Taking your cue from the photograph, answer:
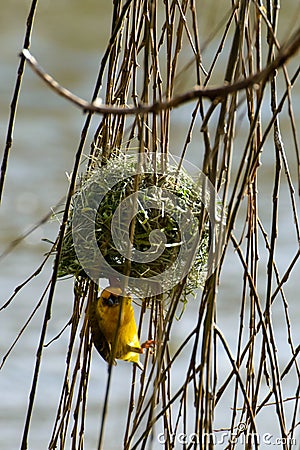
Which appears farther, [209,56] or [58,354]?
[209,56]

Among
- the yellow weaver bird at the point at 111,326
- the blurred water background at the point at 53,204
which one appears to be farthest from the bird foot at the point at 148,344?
the blurred water background at the point at 53,204

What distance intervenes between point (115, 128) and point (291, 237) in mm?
2587

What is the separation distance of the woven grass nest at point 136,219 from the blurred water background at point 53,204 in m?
1.57

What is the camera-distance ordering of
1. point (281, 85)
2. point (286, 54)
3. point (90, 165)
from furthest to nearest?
point (281, 85)
point (90, 165)
point (286, 54)

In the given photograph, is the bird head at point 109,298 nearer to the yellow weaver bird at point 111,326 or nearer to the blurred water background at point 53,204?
the yellow weaver bird at point 111,326

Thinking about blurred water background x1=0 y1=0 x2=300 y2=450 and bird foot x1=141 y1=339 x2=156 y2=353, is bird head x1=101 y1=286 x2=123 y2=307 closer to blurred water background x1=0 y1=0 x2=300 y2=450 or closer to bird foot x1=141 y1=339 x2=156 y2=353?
bird foot x1=141 y1=339 x2=156 y2=353

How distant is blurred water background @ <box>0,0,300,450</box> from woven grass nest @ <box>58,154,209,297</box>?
1.57 metres

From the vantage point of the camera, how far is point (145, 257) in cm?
115

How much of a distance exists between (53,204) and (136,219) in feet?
8.93

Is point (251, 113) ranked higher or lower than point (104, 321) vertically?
higher

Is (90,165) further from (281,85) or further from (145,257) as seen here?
(281,85)

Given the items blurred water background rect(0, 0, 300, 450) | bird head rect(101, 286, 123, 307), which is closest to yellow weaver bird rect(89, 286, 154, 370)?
bird head rect(101, 286, 123, 307)

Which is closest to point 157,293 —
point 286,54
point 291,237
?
point 286,54

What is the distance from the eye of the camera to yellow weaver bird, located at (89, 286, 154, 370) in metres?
1.17
